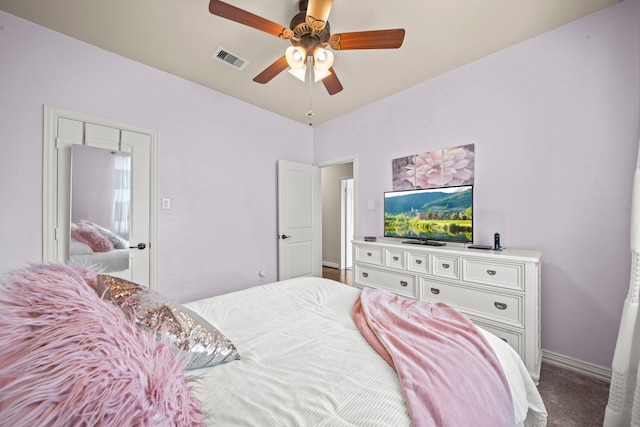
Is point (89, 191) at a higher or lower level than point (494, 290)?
higher

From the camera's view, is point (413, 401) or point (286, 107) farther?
point (286, 107)

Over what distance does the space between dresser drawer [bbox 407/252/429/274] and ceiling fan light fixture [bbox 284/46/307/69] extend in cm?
194

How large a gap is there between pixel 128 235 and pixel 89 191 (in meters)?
0.49

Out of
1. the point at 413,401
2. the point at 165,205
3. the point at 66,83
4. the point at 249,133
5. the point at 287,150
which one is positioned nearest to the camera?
the point at 413,401

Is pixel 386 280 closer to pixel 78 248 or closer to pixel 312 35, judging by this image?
pixel 312 35

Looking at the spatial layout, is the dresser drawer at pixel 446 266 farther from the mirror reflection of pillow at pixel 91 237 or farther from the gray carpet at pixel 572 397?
the mirror reflection of pillow at pixel 91 237

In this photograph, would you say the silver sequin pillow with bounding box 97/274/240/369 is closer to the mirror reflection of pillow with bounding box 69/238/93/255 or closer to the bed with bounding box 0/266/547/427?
the bed with bounding box 0/266/547/427

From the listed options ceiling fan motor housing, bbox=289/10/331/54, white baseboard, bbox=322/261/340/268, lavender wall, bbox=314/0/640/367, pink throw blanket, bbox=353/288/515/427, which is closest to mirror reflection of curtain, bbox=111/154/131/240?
ceiling fan motor housing, bbox=289/10/331/54

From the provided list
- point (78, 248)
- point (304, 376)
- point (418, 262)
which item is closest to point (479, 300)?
point (418, 262)

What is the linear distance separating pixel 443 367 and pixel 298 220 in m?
3.08

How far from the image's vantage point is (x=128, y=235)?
2.35 metres

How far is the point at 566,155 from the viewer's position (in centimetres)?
197

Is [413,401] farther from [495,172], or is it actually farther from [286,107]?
[286,107]

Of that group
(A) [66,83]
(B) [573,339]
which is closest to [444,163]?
(B) [573,339]
